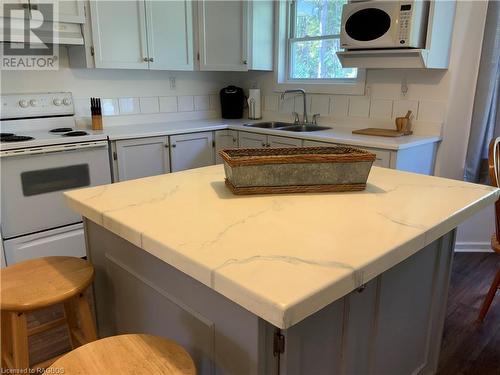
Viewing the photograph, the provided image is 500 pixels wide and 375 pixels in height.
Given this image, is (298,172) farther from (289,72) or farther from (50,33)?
(289,72)

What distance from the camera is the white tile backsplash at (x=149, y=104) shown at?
11.6 ft

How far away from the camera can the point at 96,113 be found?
3.03m

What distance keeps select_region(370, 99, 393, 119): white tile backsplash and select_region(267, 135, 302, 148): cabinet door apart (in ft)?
2.33

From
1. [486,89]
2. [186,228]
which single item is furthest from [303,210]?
[486,89]

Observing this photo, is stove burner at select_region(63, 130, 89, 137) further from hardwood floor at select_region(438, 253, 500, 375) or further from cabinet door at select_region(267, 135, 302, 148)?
hardwood floor at select_region(438, 253, 500, 375)

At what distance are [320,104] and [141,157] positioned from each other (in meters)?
1.60

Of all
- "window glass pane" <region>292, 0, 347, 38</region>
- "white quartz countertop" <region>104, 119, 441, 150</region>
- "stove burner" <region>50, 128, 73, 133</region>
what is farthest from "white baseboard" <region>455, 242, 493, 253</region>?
"stove burner" <region>50, 128, 73, 133</region>

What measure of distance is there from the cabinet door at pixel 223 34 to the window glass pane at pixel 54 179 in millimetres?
1418

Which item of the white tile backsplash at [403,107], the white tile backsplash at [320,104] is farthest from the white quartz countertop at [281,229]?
the white tile backsplash at [320,104]

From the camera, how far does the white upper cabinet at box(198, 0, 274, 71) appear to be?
3400 millimetres

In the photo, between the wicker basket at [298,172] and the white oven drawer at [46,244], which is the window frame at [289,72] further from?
the white oven drawer at [46,244]

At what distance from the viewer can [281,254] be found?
876mm

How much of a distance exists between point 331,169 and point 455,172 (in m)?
2.08

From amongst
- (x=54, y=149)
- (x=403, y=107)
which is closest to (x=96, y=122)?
(x=54, y=149)
